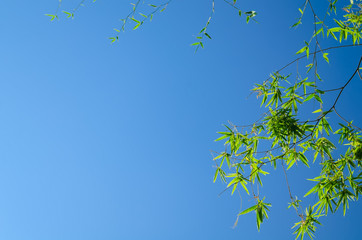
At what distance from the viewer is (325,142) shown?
9.44ft

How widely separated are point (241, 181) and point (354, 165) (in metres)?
0.78

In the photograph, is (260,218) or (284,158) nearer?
(260,218)

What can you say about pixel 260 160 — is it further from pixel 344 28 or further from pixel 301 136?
pixel 344 28

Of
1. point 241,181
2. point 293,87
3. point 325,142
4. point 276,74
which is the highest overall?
point 276,74

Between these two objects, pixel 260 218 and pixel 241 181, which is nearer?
pixel 260 218

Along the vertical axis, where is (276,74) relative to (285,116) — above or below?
above

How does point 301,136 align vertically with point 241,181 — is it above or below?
above

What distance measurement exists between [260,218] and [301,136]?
0.70 meters

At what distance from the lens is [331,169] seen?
2770mm

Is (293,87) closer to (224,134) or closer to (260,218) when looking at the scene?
(224,134)

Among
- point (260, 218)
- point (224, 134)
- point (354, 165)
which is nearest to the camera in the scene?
point (260, 218)

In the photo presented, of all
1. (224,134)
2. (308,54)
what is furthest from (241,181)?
(308,54)

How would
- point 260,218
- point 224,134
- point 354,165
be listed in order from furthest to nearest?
point 224,134 → point 354,165 → point 260,218

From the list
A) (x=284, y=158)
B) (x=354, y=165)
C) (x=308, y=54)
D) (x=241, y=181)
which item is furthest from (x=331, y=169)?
(x=308, y=54)
